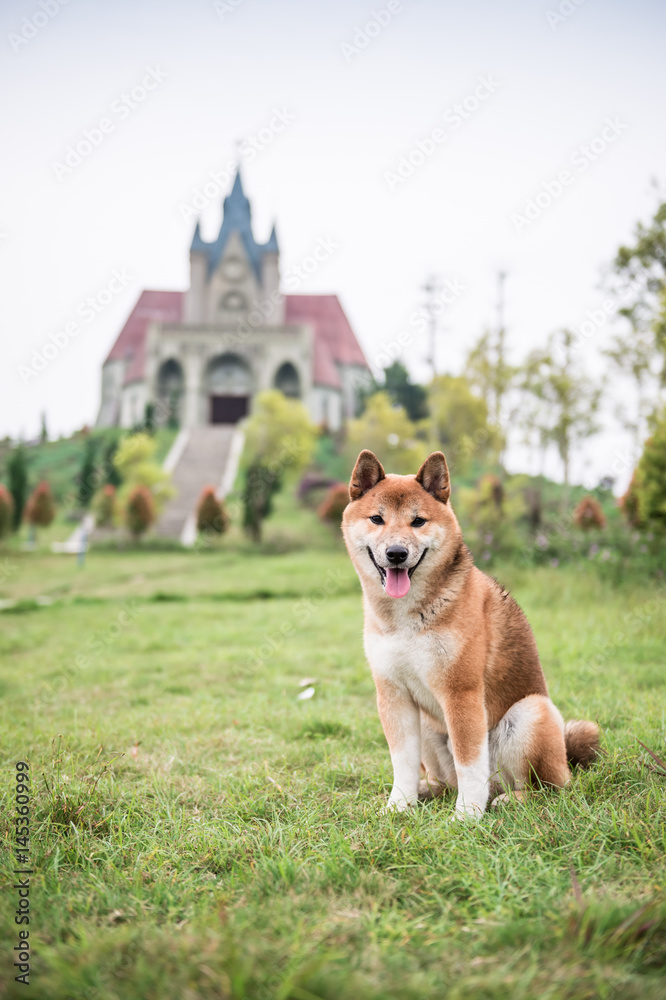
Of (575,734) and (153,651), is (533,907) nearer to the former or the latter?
(575,734)

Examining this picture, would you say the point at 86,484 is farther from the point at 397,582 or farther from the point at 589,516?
the point at 397,582

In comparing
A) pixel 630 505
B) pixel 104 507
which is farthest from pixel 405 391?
pixel 630 505

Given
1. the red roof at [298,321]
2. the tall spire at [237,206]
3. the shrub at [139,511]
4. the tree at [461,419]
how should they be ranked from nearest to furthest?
the tree at [461,419]
the shrub at [139,511]
the tall spire at [237,206]
the red roof at [298,321]

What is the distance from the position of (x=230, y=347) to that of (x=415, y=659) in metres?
38.6

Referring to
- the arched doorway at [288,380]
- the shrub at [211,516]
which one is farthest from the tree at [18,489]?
the arched doorway at [288,380]

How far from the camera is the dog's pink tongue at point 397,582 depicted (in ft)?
8.73

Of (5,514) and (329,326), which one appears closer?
(5,514)

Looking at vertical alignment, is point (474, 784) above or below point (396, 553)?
below

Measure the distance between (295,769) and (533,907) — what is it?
68.8 inches

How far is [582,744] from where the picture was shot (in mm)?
2984

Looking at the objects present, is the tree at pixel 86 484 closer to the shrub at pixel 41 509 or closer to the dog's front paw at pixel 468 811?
the shrub at pixel 41 509

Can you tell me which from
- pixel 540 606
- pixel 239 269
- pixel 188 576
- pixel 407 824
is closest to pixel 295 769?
pixel 407 824

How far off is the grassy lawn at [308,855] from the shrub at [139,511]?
50.1 feet

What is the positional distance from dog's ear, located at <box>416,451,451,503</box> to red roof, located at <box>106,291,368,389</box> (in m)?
41.4
